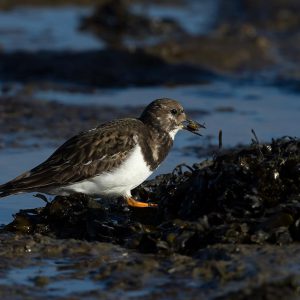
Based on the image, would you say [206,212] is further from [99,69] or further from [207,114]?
[99,69]

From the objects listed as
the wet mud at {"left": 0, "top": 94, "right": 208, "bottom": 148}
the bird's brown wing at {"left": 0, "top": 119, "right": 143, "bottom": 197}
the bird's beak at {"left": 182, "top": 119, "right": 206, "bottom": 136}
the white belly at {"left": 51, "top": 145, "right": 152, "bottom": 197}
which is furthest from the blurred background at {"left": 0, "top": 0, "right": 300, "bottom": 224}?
the bird's beak at {"left": 182, "top": 119, "right": 206, "bottom": 136}

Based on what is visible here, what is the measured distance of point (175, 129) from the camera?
537 centimetres

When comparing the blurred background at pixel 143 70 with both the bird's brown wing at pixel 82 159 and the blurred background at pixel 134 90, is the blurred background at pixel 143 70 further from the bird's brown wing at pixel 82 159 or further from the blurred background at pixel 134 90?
the bird's brown wing at pixel 82 159

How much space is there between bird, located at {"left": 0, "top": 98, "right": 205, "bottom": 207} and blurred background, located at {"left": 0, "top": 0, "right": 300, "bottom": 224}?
1.20ft

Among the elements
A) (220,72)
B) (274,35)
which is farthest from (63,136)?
(274,35)

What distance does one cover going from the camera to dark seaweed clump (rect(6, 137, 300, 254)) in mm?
4211

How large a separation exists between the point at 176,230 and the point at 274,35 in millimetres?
7562

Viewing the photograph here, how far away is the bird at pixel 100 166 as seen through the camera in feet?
15.8

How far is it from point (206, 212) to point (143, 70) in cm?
536

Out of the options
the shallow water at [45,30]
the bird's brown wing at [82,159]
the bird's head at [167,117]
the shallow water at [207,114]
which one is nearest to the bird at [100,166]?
the bird's brown wing at [82,159]

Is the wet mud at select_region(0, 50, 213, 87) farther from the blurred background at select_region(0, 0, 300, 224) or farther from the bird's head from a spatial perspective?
the bird's head

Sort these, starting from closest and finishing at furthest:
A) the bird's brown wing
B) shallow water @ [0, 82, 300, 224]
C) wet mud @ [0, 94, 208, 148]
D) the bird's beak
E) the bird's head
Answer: the bird's brown wing, the bird's head, the bird's beak, shallow water @ [0, 82, 300, 224], wet mud @ [0, 94, 208, 148]

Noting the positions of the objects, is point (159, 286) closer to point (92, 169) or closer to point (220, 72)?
point (92, 169)

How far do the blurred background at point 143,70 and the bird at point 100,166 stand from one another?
367 millimetres
